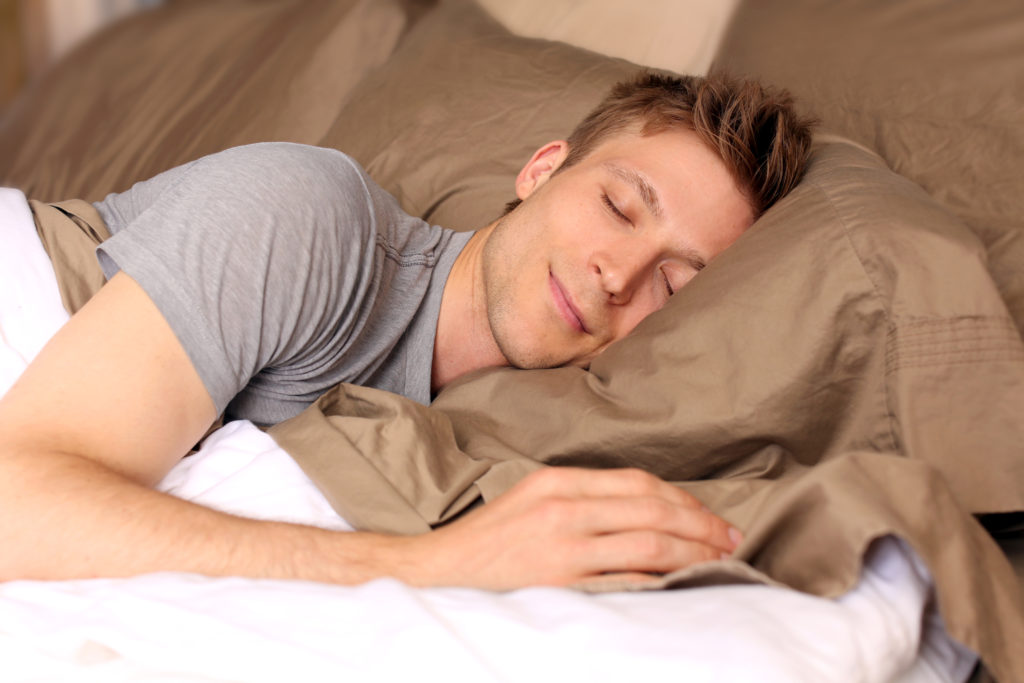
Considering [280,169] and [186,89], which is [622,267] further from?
[186,89]

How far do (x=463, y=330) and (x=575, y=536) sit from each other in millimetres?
529

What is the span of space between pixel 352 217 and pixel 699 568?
604 mm

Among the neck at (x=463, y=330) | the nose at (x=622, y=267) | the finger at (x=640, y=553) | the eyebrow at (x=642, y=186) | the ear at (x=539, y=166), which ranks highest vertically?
the eyebrow at (x=642, y=186)

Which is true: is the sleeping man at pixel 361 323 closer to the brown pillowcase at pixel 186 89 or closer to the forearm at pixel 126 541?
the forearm at pixel 126 541

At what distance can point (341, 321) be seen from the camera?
110cm

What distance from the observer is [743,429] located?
2.91ft

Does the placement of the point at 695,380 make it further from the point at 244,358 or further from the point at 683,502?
the point at 244,358

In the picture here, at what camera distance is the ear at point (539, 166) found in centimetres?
138

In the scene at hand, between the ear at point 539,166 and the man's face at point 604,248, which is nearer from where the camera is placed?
the man's face at point 604,248

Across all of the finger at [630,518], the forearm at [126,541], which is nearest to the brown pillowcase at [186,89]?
the forearm at [126,541]

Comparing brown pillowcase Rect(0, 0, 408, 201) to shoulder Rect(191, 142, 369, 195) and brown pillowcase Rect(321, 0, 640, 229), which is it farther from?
shoulder Rect(191, 142, 369, 195)

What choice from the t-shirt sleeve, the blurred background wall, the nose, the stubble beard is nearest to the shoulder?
the t-shirt sleeve

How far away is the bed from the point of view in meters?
0.64

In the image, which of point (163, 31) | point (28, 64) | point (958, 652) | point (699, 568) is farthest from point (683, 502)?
point (28, 64)
